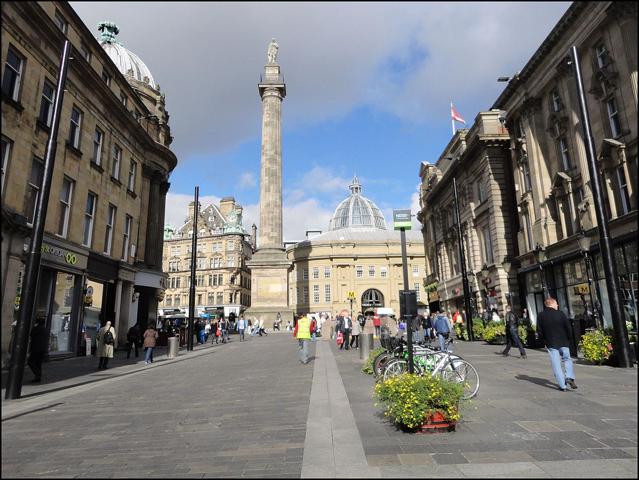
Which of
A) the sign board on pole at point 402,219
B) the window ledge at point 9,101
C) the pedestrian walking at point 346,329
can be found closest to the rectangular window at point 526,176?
the pedestrian walking at point 346,329

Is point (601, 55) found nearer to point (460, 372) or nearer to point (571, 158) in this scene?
point (571, 158)

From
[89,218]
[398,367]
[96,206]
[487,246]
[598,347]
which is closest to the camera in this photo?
[398,367]

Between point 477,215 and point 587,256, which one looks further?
point 477,215

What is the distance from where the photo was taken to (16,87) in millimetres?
4266

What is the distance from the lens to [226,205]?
9194 centimetres

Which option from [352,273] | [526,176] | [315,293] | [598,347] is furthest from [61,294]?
[352,273]

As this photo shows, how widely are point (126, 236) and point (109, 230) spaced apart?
209cm

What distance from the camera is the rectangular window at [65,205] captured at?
16719mm

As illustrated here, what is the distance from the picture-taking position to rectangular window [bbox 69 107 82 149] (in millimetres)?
16527

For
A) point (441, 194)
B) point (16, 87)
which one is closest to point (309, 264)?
point (441, 194)

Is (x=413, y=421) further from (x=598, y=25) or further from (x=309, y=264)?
(x=309, y=264)

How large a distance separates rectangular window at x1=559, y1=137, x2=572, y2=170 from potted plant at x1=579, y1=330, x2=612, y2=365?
11.4 meters

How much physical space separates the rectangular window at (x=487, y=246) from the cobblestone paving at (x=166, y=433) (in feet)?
81.3

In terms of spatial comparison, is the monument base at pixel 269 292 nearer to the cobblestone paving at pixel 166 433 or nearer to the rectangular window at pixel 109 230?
the rectangular window at pixel 109 230
